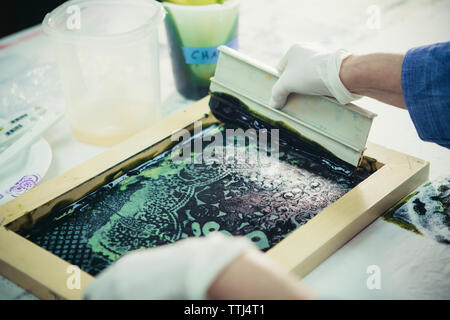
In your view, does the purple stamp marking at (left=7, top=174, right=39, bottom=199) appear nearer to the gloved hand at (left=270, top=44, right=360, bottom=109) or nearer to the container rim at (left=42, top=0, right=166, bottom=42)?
the container rim at (left=42, top=0, right=166, bottom=42)

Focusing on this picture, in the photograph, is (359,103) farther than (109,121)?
Yes

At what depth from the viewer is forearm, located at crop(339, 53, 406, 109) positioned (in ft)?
3.59

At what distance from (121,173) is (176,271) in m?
0.61

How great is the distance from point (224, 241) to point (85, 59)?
86 centimetres

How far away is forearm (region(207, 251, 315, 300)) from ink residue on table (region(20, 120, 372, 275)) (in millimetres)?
346

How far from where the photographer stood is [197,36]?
1.51 m

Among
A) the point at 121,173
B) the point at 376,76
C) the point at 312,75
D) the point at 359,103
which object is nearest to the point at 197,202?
the point at 121,173

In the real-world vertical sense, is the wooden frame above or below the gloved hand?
below

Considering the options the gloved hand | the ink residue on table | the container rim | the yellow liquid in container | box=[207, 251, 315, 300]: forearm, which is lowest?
the ink residue on table

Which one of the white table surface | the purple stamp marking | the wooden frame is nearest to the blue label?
the white table surface

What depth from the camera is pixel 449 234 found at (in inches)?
42.0

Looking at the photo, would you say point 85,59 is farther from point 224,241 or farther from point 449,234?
point 449,234

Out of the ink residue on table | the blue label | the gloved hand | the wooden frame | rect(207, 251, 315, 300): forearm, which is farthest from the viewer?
the blue label

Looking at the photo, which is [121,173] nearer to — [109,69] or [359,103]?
[109,69]
